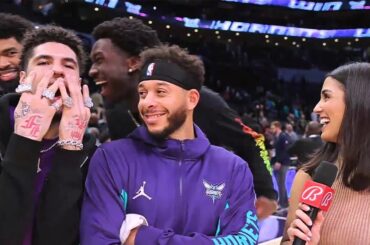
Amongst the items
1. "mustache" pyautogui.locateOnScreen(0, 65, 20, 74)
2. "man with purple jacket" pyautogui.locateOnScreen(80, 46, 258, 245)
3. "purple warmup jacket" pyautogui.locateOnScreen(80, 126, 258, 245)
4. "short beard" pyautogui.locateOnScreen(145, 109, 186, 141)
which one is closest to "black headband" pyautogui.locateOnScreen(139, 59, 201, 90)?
"man with purple jacket" pyautogui.locateOnScreen(80, 46, 258, 245)

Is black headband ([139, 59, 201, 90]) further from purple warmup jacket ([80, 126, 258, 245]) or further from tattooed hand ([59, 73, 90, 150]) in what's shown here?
tattooed hand ([59, 73, 90, 150])

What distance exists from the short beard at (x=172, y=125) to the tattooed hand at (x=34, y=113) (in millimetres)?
440

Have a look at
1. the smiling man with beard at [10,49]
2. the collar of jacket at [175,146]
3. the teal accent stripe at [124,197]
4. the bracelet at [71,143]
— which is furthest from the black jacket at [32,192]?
the smiling man with beard at [10,49]

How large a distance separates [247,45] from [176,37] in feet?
17.1

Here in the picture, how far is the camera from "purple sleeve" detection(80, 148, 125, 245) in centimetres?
185

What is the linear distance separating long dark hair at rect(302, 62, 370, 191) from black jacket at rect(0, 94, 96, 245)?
1106 mm

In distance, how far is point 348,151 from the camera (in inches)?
89.2

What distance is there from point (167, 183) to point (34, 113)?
1.80ft

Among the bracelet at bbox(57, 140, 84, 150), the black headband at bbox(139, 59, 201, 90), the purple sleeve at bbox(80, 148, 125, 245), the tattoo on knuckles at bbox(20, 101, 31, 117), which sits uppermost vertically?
the black headband at bbox(139, 59, 201, 90)

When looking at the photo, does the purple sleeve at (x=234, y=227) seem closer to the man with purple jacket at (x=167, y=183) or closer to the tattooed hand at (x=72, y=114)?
the man with purple jacket at (x=167, y=183)

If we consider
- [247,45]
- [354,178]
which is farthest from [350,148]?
[247,45]

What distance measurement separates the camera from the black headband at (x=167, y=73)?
211 centimetres

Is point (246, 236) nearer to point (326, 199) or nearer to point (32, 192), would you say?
point (326, 199)

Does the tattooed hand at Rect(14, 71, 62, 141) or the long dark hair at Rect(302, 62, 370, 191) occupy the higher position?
the long dark hair at Rect(302, 62, 370, 191)
